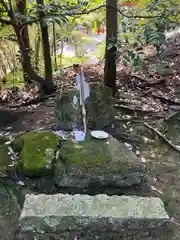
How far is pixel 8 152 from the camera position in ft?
10.9

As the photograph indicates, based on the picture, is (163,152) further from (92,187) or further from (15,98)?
(15,98)

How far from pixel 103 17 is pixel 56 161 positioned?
140 inches

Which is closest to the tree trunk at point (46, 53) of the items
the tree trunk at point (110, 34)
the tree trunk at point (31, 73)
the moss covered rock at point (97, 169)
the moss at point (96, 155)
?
the tree trunk at point (31, 73)

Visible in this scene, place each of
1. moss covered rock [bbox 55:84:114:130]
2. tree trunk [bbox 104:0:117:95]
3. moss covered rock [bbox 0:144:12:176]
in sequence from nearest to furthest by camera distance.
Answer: moss covered rock [bbox 0:144:12:176] → moss covered rock [bbox 55:84:114:130] → tree trunk [bbox 104:0:117:95]

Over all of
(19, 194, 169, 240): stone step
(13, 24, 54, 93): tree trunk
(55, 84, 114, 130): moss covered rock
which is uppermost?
(13, 24, 54, 93): tree trunk

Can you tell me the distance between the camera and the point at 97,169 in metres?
2.74

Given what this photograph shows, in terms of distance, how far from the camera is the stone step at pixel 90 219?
206cm

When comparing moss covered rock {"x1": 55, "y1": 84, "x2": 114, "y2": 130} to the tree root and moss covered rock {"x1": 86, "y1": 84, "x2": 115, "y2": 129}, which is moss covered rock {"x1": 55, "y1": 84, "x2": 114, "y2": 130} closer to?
moss covered rock {"x1": 86, "y1": 84, "x2": 115, "y2": 129}

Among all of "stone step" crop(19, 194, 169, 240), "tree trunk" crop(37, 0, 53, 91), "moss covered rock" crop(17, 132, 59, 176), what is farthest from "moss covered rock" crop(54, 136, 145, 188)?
"tree trunk" crop(37, 0, 53, 91)

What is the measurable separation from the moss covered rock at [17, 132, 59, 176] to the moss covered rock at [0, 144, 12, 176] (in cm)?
19

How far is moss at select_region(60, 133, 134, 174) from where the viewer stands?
2760 millimetres

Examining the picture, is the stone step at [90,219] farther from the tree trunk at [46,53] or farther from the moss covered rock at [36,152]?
the tree trunk at [46,53]

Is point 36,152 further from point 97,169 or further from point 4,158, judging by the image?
point 97,169

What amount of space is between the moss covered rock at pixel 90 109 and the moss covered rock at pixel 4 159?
90cm
